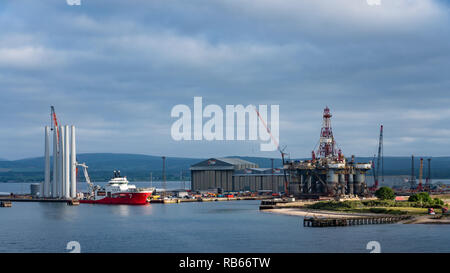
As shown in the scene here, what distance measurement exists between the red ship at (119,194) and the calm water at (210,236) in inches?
2024

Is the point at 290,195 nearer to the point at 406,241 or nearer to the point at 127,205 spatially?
the point at 127,205

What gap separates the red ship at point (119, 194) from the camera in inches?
6467

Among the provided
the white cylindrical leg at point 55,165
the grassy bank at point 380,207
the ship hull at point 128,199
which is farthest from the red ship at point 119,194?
the grassy bank at point 380,207

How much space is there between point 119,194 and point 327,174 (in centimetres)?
5904

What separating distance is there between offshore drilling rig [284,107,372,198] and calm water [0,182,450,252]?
64847 mm

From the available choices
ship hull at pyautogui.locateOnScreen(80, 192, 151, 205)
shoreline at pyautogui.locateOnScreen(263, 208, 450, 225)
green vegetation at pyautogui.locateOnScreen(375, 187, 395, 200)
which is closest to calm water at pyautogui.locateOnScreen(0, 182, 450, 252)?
shoreline at pyautogui.locateOnScreen(263, 208, 450, 225)

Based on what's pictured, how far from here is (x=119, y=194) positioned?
16625cm

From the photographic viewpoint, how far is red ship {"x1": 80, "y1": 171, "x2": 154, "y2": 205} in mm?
164250

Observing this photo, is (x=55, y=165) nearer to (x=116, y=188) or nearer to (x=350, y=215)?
(x=116, y=188)

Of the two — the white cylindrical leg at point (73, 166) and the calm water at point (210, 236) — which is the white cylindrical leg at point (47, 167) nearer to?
the white cylindrical leg at point (73, 166)

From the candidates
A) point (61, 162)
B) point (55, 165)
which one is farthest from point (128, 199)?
point (55, 165)

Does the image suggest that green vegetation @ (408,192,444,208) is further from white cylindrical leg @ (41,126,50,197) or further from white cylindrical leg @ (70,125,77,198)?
white cylindrical leg @ (41,126,50,197)

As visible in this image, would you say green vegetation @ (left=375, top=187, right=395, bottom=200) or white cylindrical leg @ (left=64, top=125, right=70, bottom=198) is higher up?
white cylindrical leg @ (left=64, top=125, right=70, bottom=198)
